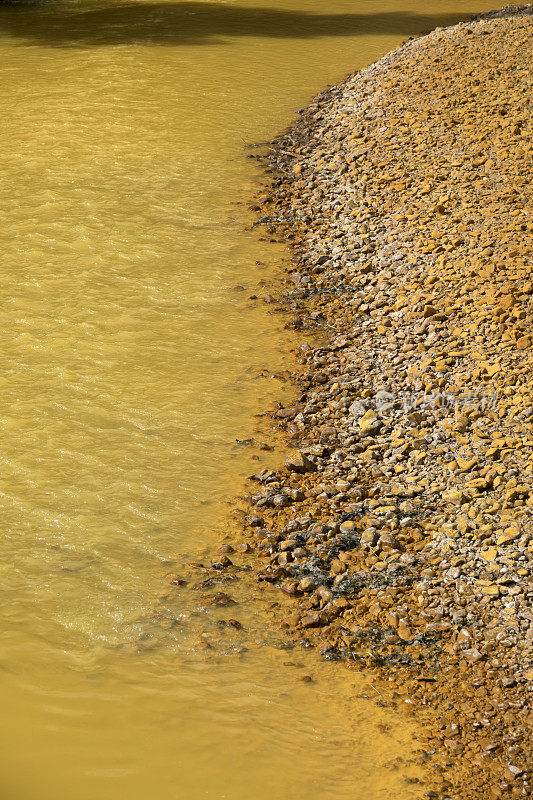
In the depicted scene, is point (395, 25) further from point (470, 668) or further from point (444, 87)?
point (470, 668)

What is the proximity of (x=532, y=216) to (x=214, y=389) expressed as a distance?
119 inches

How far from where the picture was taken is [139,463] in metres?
5.30

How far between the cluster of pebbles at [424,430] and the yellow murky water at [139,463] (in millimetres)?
304

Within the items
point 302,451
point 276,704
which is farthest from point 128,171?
point 276,704

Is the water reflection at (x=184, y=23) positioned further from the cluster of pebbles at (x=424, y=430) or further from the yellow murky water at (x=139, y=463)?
the cluster of pebbles at (x=424, y=430)

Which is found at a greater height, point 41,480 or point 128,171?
point 128,171

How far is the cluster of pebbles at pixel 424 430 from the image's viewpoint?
384cm

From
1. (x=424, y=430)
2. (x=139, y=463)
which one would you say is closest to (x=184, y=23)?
(x=139, y=463)

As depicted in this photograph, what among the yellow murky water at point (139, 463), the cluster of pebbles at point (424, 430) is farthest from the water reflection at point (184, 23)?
the cluster of pebbles at point (424, 430)

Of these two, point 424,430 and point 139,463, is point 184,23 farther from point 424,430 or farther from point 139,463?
point 424,430

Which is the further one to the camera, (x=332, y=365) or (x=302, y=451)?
(x=332, y=365)

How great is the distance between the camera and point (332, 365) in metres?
6.35

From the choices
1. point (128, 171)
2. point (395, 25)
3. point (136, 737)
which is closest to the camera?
point (136, 737)

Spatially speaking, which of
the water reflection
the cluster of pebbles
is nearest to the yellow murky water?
the cluster of pebbles
